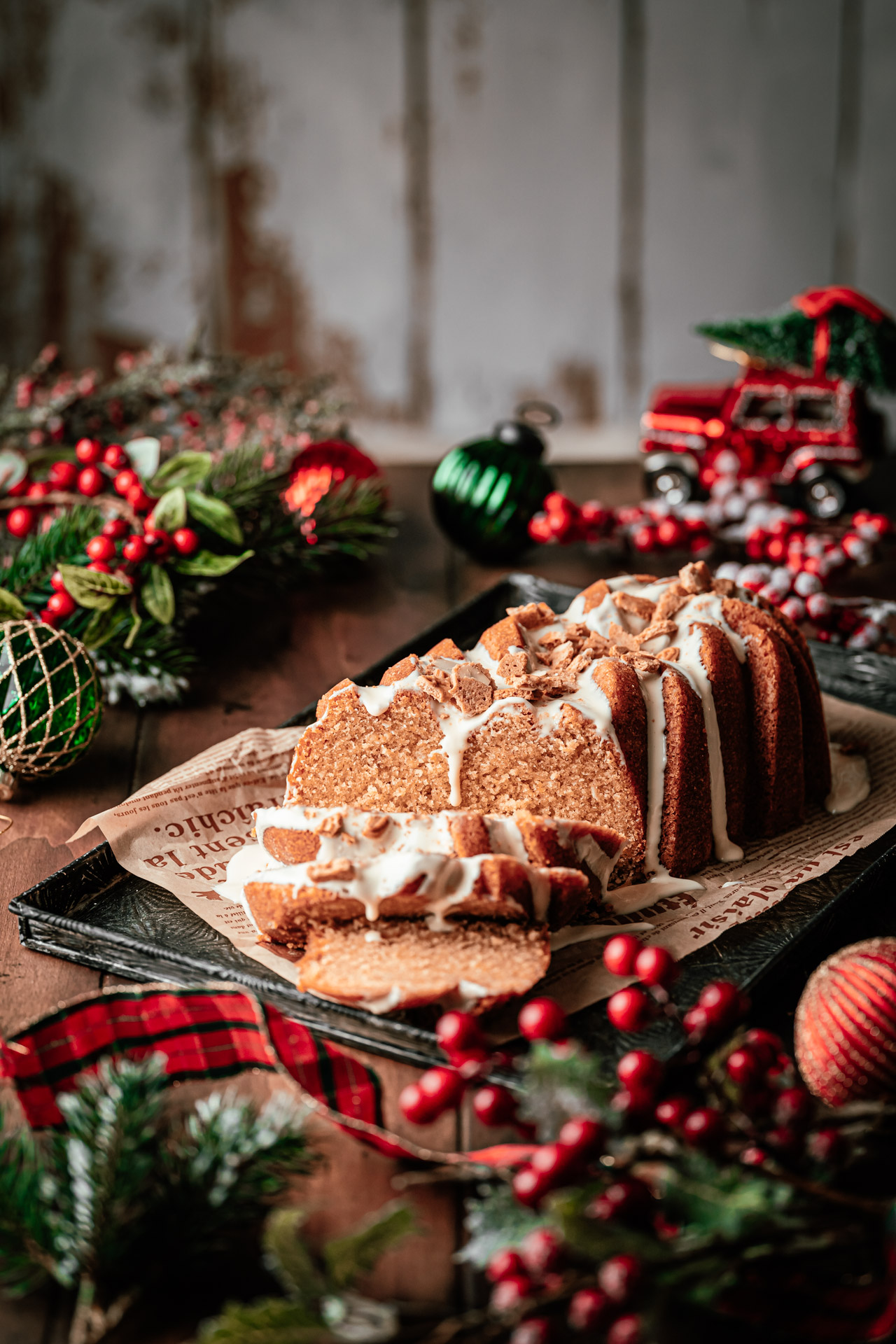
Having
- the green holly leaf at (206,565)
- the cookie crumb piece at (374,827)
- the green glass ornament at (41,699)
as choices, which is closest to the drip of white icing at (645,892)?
the cookie crumb piece at (374,827)

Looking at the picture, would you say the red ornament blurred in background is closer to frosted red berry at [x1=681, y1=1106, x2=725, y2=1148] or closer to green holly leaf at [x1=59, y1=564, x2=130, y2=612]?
green holly leaf at [x1=59, y1=564, x2=130, y2=612]

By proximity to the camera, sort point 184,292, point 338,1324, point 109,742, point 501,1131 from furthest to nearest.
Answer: point 184,292
point 109,742
point 501,1131
point 338,1324

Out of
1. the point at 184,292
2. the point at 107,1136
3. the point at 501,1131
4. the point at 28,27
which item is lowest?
the point at 501,1131

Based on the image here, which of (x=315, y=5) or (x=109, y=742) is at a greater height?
(x=315, y=5)

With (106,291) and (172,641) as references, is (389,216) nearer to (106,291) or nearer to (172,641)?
(106,291)

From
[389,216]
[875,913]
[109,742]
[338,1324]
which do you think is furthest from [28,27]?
[338,1324]

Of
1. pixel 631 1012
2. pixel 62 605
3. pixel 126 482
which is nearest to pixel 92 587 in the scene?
pixel 62 605
